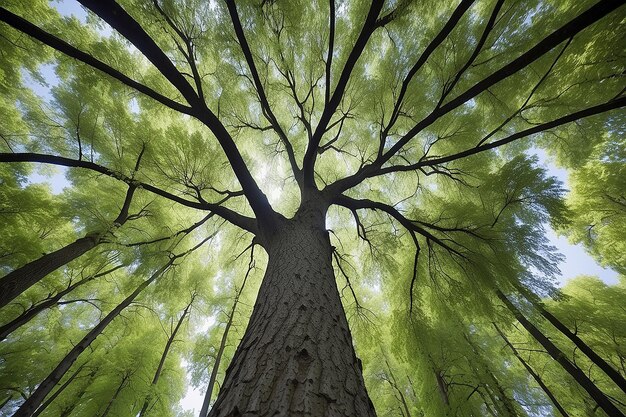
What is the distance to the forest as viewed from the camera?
2.27 meters

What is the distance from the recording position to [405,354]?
17.5ft

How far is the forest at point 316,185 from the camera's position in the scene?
7.45 ft

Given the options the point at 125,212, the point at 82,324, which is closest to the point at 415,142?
the point at 125,212

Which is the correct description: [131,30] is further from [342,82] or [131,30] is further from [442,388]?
[442,388]

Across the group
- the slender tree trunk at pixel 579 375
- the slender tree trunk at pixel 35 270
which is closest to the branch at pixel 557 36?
the slender tree trunk at pixel 579 375

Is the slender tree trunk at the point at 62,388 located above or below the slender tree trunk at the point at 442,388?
above

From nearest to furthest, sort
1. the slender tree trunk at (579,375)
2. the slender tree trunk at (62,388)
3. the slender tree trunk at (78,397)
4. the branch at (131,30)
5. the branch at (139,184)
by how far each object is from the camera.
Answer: the branch at (131,30) → the branch at (139,184) → the slender tree trunk at (579,375) → the slender tree trunk at (62,388) → the slender tree trunk at (78,397)

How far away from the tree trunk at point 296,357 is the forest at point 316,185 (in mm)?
12

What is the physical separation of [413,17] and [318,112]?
3.12 m

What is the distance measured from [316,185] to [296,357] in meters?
3.90

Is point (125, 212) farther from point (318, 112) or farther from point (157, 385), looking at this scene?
point (157, 385)

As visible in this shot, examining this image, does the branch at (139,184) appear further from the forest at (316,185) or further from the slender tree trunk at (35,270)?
the slender tree trunk at (35,270)

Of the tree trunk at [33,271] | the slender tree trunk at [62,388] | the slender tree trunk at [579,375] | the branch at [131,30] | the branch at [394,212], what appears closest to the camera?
the branch at [131,30]

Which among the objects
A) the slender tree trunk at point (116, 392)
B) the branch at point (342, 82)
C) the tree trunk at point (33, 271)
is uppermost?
the branch at point (342, 82)
